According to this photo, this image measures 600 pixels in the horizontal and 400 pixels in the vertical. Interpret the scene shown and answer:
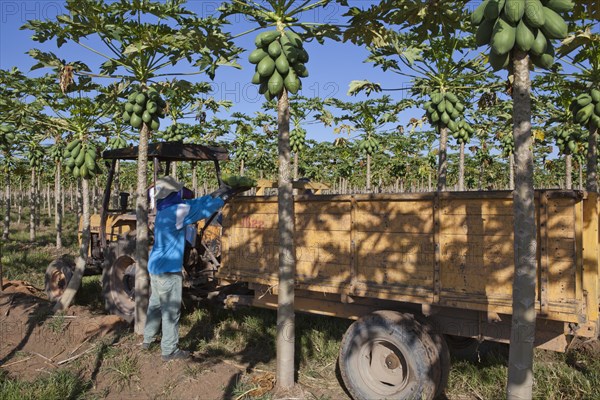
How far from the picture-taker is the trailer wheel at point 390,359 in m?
4.17

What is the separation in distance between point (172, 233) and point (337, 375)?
268 centimetres

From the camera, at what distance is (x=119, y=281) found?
7594mm

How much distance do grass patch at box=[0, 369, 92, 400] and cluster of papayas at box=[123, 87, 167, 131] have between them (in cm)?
327

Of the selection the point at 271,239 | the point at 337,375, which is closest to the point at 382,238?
the point at 271,239

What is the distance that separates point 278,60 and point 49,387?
4075 millimetres

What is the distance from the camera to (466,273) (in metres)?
4.00

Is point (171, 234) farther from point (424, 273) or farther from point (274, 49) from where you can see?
point (424, 273)

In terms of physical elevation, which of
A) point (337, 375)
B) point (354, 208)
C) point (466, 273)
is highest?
point (354, 208)

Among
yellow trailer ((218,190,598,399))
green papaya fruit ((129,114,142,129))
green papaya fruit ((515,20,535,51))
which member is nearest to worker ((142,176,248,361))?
yellow trailer ((218,190,598,399))

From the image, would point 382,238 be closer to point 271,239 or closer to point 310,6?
point 271,239

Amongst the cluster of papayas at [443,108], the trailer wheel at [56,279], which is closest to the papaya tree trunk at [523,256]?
the cluster of papayas at [443,108]

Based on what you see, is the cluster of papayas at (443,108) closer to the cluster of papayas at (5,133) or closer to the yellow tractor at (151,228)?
the yellow tractor at (151,228)

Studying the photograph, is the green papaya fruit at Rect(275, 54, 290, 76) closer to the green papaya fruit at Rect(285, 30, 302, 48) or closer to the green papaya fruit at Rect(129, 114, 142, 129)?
the green papaya fruit at Rect(285, 30, 302, 48)

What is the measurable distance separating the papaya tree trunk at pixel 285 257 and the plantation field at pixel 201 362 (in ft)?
1.11
